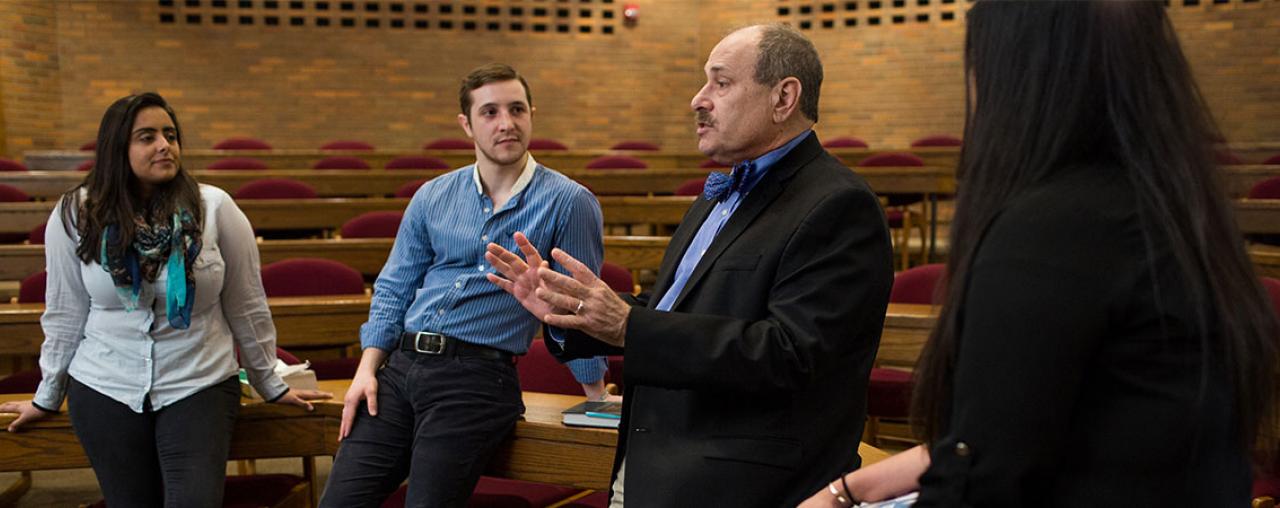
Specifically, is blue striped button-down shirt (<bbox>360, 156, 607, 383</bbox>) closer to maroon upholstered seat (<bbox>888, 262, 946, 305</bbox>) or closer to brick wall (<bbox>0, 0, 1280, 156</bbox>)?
maroon upholstered seat (<bbox>888, 262, 946, 305</bbox>)

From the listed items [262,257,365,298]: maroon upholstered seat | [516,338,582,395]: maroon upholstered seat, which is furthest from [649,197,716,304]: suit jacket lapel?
[262,257,365,298]: maroon upholstered seat

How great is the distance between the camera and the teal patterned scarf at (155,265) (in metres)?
2.64

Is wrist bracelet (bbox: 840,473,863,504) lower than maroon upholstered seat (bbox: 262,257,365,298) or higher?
higher

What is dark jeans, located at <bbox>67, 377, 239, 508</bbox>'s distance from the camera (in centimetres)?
259

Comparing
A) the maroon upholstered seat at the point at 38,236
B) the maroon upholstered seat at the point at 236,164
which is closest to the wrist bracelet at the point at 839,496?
the maroon upholstered seat at the point at 38,236

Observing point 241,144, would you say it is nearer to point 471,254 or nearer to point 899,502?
point 471,254

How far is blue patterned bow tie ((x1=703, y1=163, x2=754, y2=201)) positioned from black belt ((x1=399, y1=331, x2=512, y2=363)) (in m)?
0.78

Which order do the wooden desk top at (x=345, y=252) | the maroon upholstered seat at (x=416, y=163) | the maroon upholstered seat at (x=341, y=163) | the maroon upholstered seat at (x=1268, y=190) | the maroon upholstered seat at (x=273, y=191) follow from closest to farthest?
the wooden desk top at (x=345, y=252), the maroon upholstered seat at (x=1268, y=190), the maroon upholstered seat at (x=273, y=191), the maroon upholstered seat at (x=416, y=163), the maroon upholstered seat at (x=341, y=163)

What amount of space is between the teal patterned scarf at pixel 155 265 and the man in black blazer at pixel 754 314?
1.17 metres

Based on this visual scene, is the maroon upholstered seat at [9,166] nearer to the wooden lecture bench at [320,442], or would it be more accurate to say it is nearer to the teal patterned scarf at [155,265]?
the wooden lecture bench at [320,442]

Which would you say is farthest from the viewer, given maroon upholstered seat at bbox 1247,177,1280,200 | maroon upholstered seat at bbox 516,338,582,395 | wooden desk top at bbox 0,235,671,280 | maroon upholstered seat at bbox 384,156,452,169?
maroon upholstered seat at bbox 384,156,452,169

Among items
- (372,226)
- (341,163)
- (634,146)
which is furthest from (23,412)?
(634,146)

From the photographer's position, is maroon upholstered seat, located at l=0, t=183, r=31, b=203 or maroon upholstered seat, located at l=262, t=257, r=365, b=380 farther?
maroon upholstered seat, located at l=0, t=183, r=31, b=203

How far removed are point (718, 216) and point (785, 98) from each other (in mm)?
237
